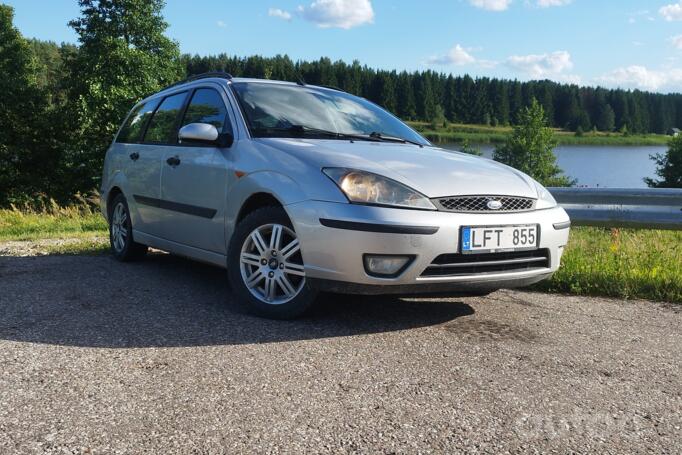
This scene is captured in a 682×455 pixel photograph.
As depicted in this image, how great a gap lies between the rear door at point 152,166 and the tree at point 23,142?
2251 centimetres

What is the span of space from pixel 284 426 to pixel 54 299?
2.66 meters

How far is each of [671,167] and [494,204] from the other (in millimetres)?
44287

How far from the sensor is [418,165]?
12.6 feet

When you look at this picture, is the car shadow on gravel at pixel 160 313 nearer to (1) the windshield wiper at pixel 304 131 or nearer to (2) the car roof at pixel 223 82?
(1) the windshield wiper at pixel 304 131

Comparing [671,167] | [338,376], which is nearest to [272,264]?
[338,376]

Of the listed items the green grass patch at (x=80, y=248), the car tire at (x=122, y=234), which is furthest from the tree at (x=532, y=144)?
the car tire at (x=122, y=234)

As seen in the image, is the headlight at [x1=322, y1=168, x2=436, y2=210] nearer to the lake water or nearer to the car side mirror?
the car side mirror

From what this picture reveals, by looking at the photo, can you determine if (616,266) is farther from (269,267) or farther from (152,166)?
(152,166)

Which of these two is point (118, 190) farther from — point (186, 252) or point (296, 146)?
point (296, 146)

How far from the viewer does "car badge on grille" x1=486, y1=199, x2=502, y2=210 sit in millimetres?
3631

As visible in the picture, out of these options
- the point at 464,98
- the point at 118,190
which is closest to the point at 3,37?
the point at 118,190

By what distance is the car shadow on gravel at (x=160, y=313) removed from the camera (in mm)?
3508

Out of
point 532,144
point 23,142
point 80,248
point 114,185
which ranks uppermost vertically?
point 532,144

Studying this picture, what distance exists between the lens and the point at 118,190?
6.07m
